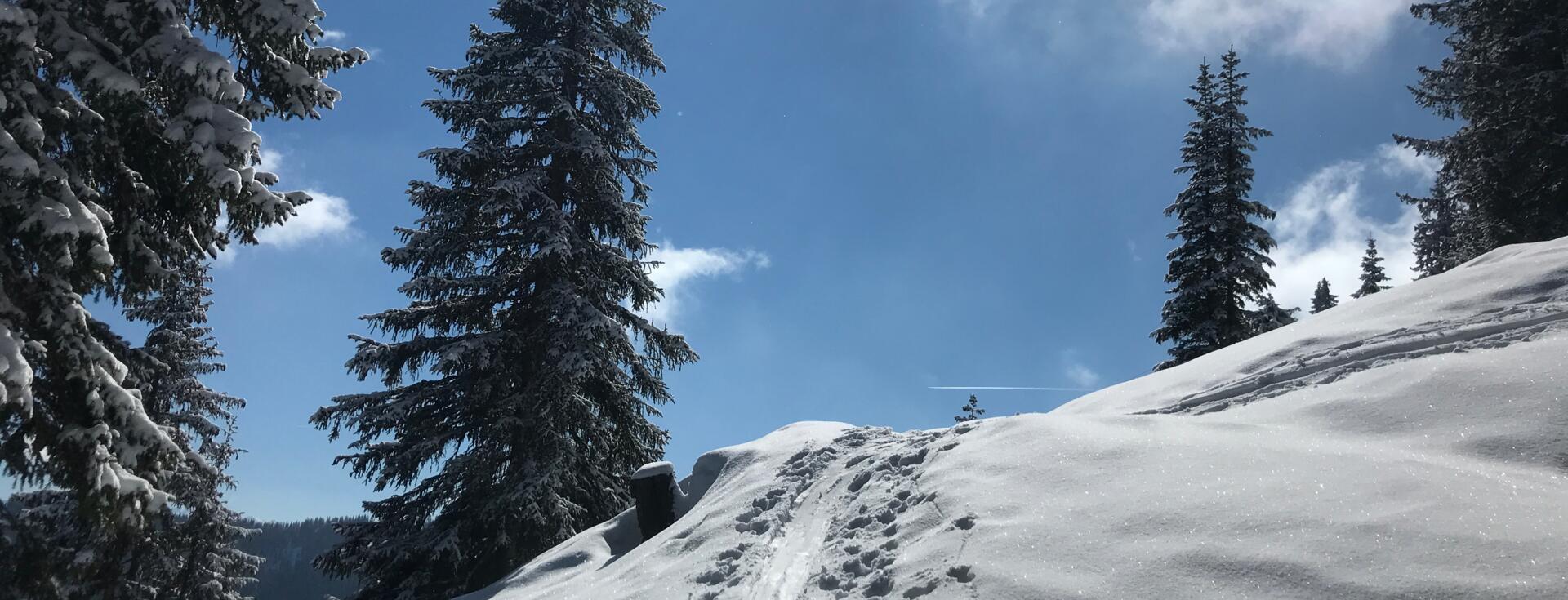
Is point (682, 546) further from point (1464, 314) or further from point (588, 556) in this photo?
point (1464, 314)

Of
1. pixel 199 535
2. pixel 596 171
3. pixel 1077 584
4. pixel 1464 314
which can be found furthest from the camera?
pixel 199 535

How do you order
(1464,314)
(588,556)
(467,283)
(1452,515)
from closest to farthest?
(1452,515) → (1464,314) → (588,556) → (467,283)

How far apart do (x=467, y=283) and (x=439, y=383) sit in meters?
1.86

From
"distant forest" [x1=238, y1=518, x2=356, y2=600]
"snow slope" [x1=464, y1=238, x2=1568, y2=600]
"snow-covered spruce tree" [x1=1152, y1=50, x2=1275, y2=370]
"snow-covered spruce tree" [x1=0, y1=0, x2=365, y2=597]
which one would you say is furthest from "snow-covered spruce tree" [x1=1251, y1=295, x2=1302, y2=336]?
"distant forest" [x1=238, y1=518, x2=356, y2=600]

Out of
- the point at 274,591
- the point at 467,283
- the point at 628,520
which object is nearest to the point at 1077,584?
the point at 628,520

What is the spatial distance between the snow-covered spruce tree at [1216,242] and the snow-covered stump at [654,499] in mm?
15663

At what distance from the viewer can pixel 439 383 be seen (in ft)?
46.6

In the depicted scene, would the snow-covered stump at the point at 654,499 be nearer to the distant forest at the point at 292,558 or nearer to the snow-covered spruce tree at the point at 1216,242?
the snow-covered spruce tree at the point at 1216,242

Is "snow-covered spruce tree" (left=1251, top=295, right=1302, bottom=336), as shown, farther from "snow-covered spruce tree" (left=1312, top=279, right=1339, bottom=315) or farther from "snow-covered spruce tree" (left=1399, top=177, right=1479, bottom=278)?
"snow-covered spruce tree" (left=1312, top=279, right=1339, bottom=315)

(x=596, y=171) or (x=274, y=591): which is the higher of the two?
(x=596, y=171)

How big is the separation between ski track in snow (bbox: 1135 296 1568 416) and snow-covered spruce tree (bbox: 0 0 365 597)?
821cm

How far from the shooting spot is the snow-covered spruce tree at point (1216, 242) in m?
20.5

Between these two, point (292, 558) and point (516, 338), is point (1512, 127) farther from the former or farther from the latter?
point (292, 558)

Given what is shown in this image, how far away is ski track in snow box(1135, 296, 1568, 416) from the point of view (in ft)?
21.7
